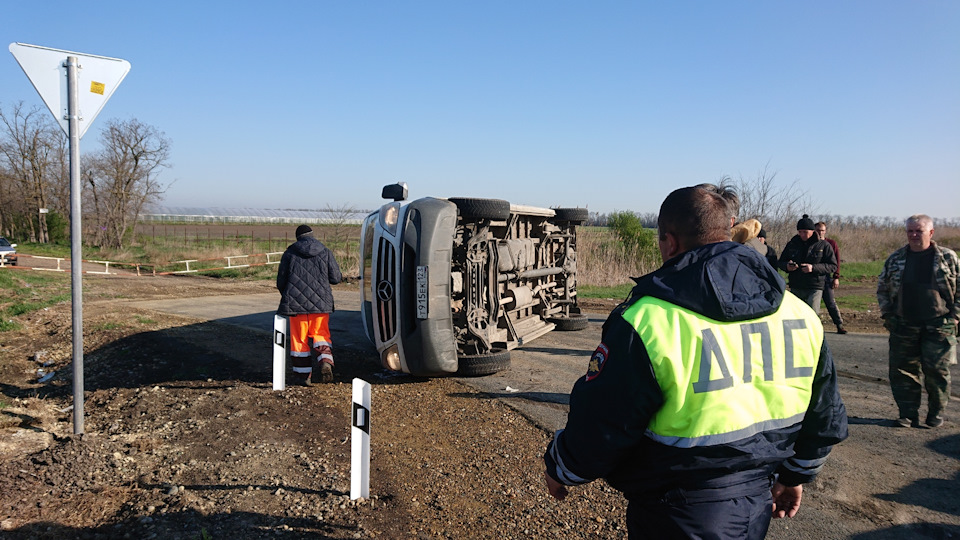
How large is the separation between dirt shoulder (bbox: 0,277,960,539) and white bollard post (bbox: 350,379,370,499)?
11 cm

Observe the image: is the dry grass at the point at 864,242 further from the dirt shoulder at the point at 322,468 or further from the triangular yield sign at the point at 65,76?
the triangular yield sign at the point at 65,76

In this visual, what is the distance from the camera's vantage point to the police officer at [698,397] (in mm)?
1845

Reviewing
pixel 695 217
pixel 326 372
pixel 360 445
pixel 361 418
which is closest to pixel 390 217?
pixel 326 372

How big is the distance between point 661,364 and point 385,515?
8.64ft

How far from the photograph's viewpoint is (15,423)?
5.64 meters

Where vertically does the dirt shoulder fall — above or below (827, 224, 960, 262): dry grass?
below

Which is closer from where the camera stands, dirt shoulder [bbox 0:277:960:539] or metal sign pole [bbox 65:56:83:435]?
dirt shoulder [bbox 0:277:960:539]

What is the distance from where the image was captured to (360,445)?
3.97 metres

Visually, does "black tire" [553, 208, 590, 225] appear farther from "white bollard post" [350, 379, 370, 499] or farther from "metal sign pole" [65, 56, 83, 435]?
"metal sign pole" [65, 56, 83, 435]

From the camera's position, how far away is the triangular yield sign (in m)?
4.48

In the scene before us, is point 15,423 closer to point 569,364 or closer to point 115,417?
point 115,417

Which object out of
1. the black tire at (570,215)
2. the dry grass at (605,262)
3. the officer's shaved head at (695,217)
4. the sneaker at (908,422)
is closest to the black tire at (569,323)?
the black tire at (570,215)

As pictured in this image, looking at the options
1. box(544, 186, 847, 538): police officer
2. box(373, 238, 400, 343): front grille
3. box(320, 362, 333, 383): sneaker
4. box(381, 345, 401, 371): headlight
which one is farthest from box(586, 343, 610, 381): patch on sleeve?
box(320, 362, 333, 383): sneaker

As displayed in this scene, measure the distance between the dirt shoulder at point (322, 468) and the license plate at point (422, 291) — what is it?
939 mm
